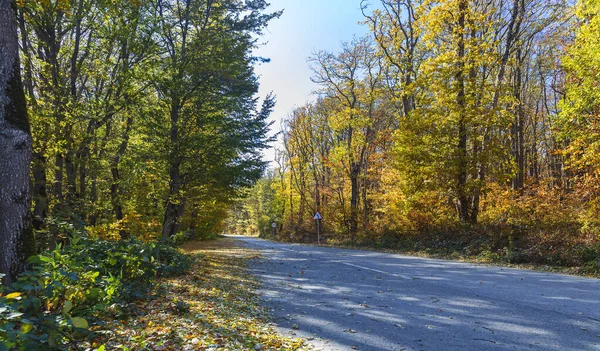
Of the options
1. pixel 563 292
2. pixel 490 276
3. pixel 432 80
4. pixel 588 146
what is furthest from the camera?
pixel 432 80

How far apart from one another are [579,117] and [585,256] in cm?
545

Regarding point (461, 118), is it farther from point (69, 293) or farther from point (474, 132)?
point (69, 293)

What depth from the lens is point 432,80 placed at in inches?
625

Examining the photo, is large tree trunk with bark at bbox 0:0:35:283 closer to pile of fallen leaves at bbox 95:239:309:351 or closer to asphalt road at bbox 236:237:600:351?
pile of fallen leaves at bbox 95:239:309:351

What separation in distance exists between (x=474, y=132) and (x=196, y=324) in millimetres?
14583

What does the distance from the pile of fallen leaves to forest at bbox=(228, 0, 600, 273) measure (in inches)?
363

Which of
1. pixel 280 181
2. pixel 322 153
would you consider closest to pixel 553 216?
pixel 322 153

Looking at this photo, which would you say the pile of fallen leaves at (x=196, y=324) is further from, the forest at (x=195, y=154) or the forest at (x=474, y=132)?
the forest at (x=474, y=132)

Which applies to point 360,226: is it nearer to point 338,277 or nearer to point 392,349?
point 338,277

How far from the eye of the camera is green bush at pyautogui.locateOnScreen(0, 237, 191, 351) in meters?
2.35

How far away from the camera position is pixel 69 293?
140 inches

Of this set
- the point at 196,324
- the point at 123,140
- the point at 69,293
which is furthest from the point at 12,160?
the point at 123,140

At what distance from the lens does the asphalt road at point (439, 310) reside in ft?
13.1

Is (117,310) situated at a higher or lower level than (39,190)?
lower
